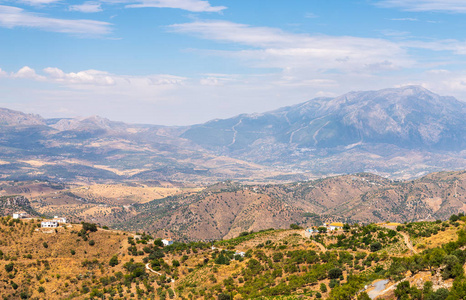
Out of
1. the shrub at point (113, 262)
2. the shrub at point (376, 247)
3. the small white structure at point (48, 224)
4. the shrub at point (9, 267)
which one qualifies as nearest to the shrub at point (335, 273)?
the shrub at point (376, 247)

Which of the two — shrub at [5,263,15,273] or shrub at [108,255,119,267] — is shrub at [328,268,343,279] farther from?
shrub at [5,263,15,273]

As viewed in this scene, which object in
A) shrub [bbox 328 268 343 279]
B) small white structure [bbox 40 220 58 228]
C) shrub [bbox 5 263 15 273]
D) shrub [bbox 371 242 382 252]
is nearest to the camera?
shrub [bbox 328 268 343 279]

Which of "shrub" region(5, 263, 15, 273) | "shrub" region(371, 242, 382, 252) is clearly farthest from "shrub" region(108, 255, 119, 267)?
"shrub" region(371, 242, 382, 252)

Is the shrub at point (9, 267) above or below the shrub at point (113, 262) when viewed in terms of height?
above

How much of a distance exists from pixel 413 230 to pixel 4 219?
10932cm

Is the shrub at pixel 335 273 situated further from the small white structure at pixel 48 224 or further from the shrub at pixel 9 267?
the small white structure at pixel 48 224

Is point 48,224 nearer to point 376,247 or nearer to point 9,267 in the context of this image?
point 9,267

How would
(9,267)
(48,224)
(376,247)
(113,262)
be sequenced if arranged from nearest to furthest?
(376,247)
(9,267)
(113,262)
(48,224)

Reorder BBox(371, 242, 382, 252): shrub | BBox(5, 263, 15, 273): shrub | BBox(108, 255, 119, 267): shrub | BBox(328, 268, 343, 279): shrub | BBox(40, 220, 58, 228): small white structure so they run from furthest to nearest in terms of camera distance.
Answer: BBox(40, 220, 58, 228): small white structure → BBox(108, 255, 119, 267): shrub → BBox(5, 263, 15, 273): shrub → BBox(371, 242, 382, 252): shrub → BBox(328, 268, 343, 279): shrub

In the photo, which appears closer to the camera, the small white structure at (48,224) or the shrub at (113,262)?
the shrub at (113,262)


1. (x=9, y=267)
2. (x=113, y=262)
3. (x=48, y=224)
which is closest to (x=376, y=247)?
(x=113, y=262)

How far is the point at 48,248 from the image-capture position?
11419cm

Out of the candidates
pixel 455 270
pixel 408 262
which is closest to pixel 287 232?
pixel 408 262

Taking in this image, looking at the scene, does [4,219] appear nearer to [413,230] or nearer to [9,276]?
[9,276]
